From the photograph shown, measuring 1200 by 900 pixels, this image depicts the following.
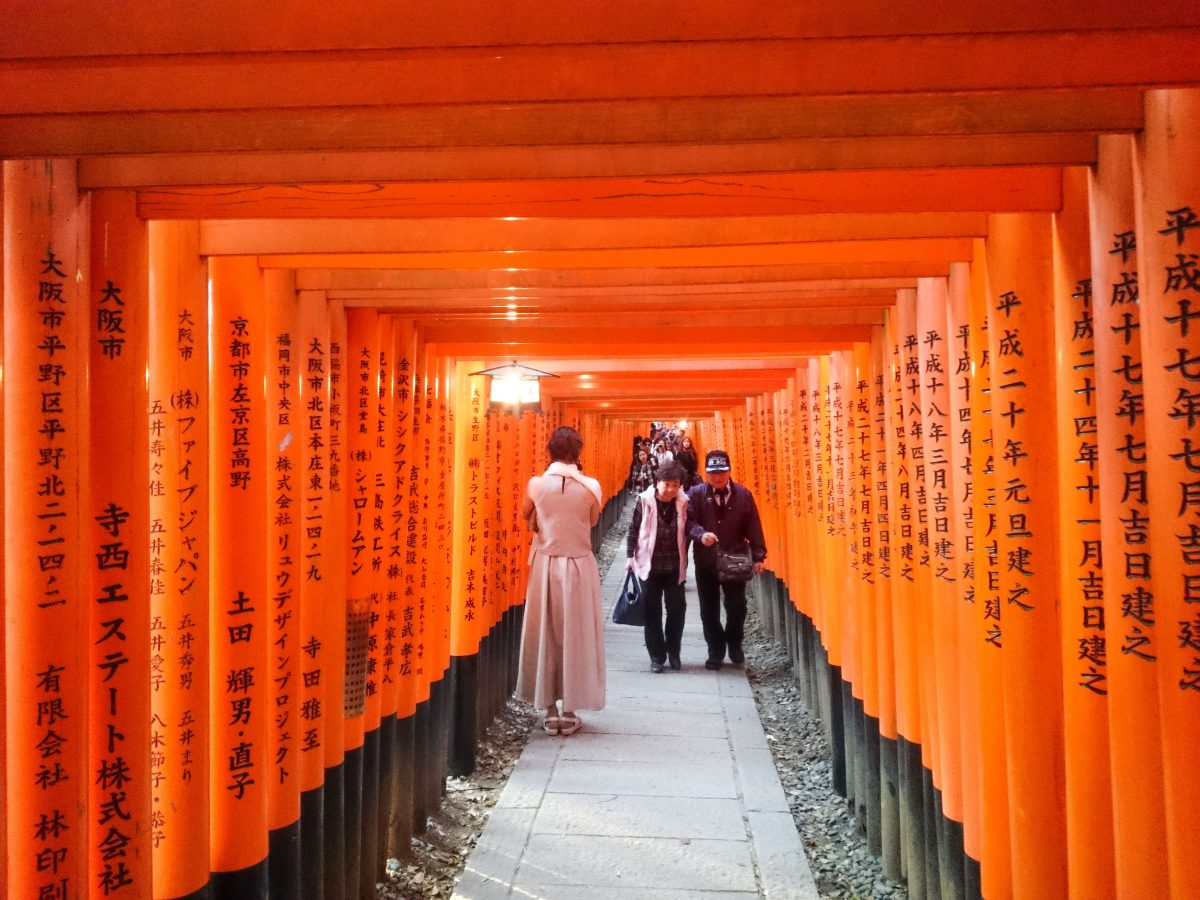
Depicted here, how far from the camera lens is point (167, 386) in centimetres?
277

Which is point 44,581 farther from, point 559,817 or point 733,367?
point 733,367

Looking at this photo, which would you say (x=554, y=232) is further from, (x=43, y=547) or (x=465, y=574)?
(x=465, y=574)

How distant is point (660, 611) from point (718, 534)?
101 cm

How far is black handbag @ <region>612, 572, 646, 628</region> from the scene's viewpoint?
880 cm

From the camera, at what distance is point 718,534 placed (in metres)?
8.67

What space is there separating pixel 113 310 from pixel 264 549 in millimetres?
1127

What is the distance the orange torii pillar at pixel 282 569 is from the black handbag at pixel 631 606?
5.51 meters

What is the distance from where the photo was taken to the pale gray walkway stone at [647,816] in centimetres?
458

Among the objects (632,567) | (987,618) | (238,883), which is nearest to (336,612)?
(238,883)

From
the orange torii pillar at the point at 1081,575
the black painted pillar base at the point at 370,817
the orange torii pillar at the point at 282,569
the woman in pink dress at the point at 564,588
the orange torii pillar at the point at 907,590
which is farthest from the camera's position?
the woman in pink dress at the point at 564,588

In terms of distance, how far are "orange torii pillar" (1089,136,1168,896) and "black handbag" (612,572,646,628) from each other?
677 centimetres

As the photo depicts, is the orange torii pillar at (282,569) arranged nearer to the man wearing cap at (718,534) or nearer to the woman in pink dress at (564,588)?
the woman in pink dress at (564,588)

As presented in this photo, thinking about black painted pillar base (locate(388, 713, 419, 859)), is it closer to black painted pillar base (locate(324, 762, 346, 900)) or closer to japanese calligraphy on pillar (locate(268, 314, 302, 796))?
black painted pillar base (locate(324, 762, 346, 900))

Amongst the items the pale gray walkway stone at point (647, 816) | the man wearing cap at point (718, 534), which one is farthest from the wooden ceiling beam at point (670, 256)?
the man wearing cap at point (718, 534)
